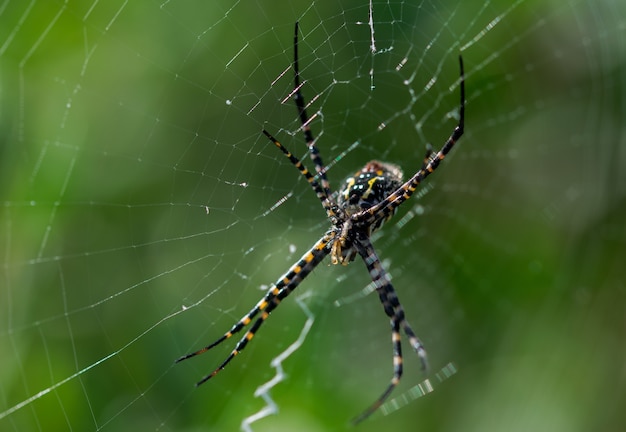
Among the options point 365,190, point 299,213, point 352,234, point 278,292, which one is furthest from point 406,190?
point 299,213

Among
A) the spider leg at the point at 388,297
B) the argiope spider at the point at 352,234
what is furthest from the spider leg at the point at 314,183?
the spider leg at the point at 388,297

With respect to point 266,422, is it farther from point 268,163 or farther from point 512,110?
point 512,110

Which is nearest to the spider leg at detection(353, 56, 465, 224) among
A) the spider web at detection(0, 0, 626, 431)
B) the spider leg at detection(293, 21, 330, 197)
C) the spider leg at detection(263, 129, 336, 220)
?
the spider leg at detection(263, 129, 336, 220)

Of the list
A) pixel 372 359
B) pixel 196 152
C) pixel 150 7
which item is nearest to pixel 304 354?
pixel 372 359

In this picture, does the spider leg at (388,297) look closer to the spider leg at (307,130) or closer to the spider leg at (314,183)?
the spider leg at (314,183)

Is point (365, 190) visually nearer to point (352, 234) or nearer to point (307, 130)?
point (352, 234)

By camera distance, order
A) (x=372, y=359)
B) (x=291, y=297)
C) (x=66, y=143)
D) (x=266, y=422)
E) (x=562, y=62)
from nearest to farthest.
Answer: (x=66, y=143), (x=266, y=422), (x=291, y=297), (x=562, y=62), (x=372, y=359)
